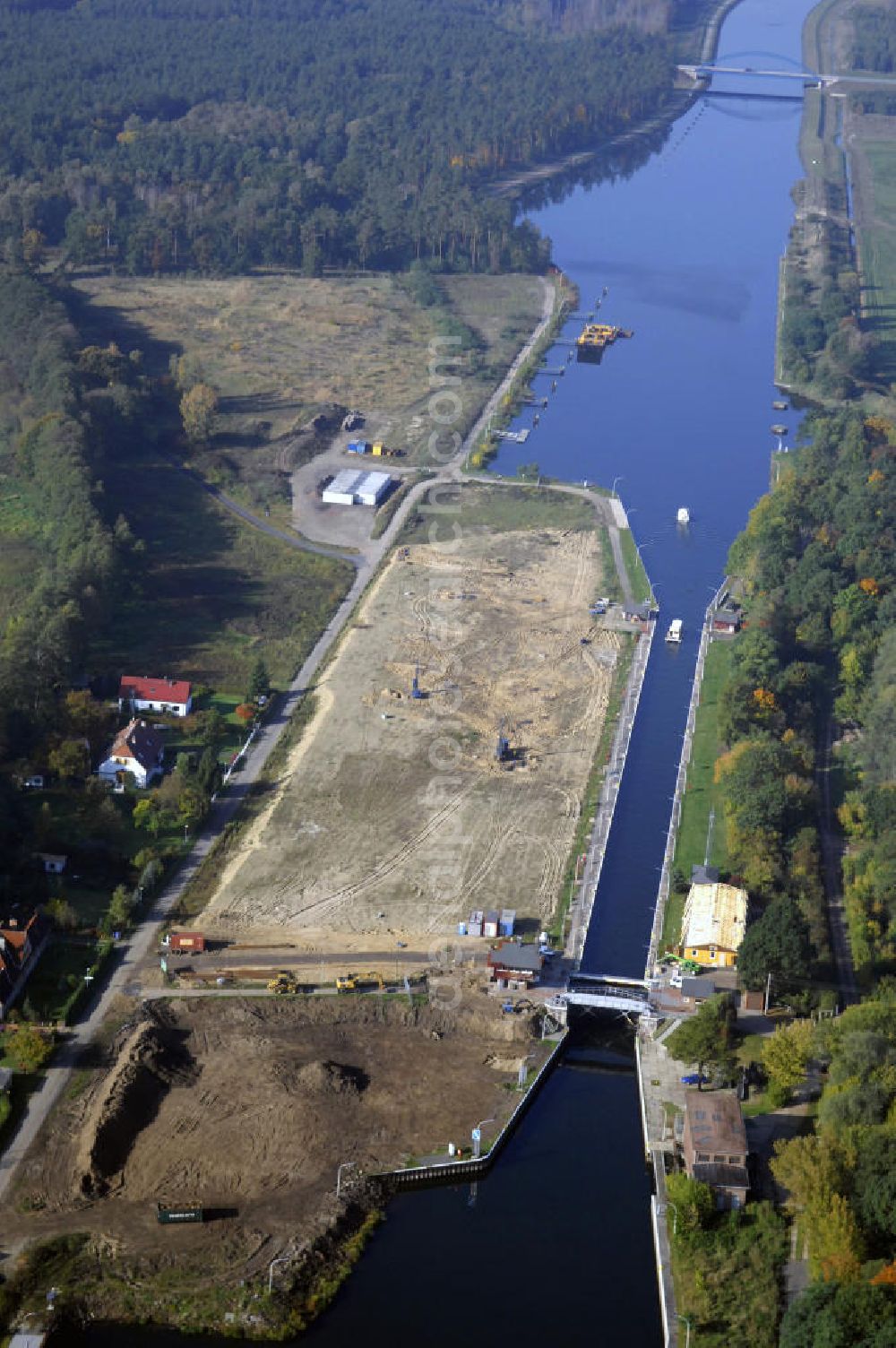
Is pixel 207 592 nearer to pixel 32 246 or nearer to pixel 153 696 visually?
pixel 153 696

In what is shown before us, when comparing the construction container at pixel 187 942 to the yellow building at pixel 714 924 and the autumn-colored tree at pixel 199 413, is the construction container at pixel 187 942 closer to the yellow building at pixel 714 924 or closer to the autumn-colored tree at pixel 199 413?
the yellow building at pixel 714 924

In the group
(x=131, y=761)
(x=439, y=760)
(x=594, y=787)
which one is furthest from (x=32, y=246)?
(x=594, y=787)

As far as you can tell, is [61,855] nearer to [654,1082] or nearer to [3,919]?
[3,919]

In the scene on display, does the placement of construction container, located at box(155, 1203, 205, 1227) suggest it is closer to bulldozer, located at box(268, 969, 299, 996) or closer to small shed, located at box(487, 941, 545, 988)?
bulldozer, located at box(268, 969, 299, 996)

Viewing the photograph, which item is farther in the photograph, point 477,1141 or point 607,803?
point 607,803

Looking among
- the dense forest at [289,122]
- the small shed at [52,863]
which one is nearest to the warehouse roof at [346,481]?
the dense forest at [289,122]

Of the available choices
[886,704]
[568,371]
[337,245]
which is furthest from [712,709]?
[337,245]

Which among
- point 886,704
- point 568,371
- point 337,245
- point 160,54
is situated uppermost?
point 160,54
